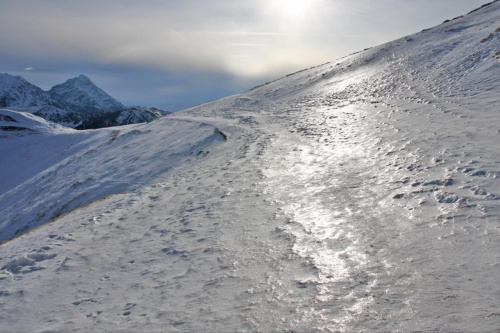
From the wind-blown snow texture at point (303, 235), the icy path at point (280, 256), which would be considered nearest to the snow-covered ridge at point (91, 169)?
the wind-blown snow texture at point (303, 235)

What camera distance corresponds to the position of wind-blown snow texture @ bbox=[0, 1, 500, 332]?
5738mm

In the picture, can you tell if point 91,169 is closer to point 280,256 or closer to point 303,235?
point 303,235

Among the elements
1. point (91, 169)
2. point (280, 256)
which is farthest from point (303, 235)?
point (91, 169)

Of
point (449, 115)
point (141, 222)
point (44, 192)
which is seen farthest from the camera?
point (44, 192)

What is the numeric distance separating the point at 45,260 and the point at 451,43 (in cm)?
3333

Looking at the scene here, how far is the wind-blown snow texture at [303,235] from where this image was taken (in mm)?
5738

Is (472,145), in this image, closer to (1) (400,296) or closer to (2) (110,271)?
(1) (400,296)

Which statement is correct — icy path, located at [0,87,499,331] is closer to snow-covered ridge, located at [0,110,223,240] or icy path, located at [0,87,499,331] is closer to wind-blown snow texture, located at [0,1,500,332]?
wind-blown snow texture, located at [0,1,500,332]

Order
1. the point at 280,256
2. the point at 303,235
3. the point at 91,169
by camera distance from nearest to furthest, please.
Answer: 1. the point at 280,256
2. the point at 303,235
3. the point at 91,169

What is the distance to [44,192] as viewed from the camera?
91.8ft

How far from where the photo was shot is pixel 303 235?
8.27m

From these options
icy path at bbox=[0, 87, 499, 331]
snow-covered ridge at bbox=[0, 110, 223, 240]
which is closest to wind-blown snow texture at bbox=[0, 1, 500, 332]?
icy path at bbox=[0, 87, 499, 331]

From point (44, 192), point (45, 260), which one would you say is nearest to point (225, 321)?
point (45, 260)

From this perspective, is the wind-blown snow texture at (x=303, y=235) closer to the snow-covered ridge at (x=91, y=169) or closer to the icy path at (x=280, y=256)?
the icy path at (x=280, y=256)
